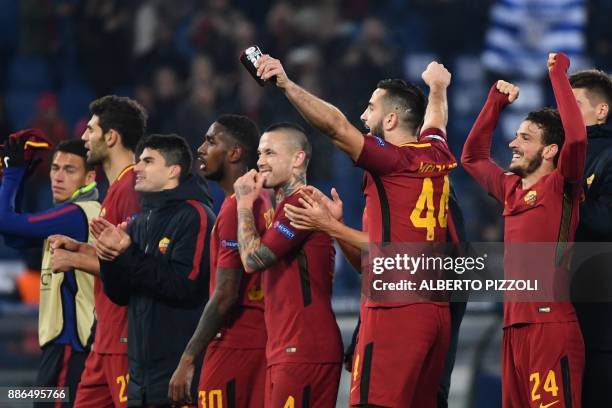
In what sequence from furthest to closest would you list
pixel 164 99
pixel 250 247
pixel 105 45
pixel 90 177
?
1. pixel 105 45
2. pixel 164 99
3. pixel 90 177
4. pixel 250 247

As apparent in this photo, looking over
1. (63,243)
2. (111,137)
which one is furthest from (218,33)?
(63,243)

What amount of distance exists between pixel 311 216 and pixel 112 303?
65.7 inches

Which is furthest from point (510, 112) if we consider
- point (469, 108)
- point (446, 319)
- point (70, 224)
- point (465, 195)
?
point (446, 319)

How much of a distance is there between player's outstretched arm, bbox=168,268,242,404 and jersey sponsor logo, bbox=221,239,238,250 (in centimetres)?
12

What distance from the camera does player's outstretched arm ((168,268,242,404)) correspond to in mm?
6566

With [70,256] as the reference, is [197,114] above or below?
above

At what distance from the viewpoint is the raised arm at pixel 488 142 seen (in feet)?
22.3

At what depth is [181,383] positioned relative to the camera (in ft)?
21.7

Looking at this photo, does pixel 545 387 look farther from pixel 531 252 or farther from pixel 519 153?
pixel 519 153

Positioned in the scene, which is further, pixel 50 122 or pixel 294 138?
pixel 50 122

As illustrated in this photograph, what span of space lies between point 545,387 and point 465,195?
8.13m

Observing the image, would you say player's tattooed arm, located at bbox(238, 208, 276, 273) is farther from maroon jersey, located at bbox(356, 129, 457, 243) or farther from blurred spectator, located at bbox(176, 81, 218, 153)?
blurred spectator, located at bbox(176, 81, 218, 153)

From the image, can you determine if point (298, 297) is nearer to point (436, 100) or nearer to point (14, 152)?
point (436, 100)

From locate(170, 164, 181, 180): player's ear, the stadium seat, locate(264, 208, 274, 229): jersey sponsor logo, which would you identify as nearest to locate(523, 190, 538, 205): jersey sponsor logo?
locate(264, 208, 274, 229): jersey sponsor logo
